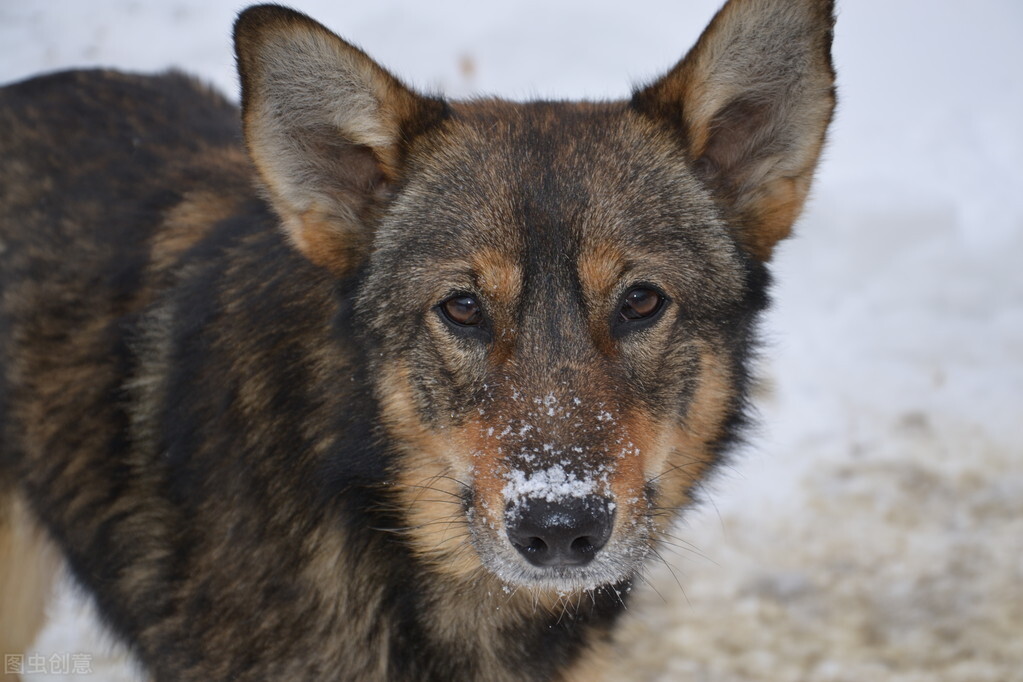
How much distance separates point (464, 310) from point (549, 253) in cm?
31

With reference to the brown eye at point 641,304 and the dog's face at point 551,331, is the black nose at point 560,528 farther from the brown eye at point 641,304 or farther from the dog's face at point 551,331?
the brown eye at point 641,304

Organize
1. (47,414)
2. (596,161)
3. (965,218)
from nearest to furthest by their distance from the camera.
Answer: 1. (596,161)
2. (47,414)
3. (965,218)

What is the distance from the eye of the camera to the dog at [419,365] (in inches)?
115

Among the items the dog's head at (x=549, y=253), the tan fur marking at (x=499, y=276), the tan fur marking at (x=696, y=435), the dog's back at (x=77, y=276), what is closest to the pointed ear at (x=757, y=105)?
the dog's head at (x=549, y=253)

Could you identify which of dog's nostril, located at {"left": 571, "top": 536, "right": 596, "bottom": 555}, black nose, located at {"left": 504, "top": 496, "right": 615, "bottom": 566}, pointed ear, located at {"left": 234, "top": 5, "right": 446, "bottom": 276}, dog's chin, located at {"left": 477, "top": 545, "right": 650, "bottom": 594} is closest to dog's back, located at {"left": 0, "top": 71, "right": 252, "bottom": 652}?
pointed ear, located at {"left": 234, "top": 5, "right": 446, "bottom": 276}

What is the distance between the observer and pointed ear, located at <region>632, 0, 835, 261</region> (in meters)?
3.03

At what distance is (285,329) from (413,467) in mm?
635

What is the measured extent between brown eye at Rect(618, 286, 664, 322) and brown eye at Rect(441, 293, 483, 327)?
42 centimetres

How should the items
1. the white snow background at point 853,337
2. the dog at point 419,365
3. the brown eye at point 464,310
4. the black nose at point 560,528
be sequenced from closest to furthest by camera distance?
1. the black nose at point 560,528
2. the dog at point 419,365
3. the brown eye at point 464,310
4. the white snow background at point 853,337

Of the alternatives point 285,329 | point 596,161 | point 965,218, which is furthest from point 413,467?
point 965,218

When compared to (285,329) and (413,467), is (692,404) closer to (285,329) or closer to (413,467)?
(413,467)

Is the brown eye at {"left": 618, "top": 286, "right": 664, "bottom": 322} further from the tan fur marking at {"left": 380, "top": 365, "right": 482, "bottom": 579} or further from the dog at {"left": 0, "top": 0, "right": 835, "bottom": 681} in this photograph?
the tan fur marking at {"left": 380, "top": 365, "right": 482, "bottom": 579}

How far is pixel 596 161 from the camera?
3.14 meters

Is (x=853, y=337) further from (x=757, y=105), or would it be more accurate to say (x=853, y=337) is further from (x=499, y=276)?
(x=499, y=276)
